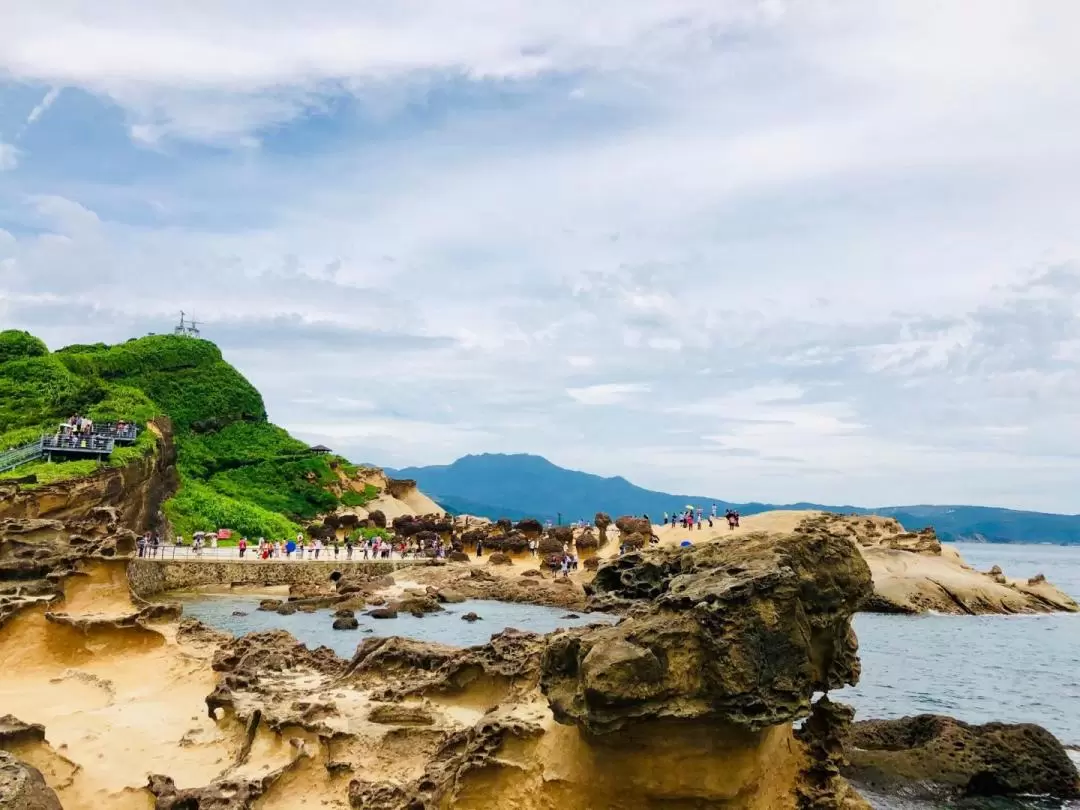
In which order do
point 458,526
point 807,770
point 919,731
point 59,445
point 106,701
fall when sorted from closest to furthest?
point 807,770 → point 106,701 → point 919,731 → point 59,445 → point 458,526

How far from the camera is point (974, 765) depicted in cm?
1240

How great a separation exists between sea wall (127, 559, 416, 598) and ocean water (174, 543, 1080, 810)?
1932 millimetres

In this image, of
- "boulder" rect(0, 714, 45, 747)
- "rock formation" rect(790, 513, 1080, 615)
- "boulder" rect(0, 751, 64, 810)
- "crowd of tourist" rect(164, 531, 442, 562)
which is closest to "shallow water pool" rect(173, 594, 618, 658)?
"crowd of tourist" rect(164, 531, 442, 562)

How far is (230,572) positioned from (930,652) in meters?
28.2

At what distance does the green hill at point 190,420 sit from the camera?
38969mm

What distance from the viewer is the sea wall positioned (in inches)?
1246

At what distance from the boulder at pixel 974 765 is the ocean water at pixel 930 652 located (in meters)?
0.31

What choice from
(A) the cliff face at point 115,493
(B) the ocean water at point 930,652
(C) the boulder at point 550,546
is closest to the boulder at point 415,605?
(B) the ocean water at point 930,652

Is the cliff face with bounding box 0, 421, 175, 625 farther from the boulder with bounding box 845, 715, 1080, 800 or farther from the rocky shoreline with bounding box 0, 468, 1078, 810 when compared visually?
the boulder with bounding box 845, 715, 1080, 800

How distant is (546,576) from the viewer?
3994 centimetres

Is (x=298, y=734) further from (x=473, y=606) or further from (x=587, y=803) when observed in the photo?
(x=473, y=606)

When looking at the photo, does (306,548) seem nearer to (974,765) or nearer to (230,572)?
(230,572)

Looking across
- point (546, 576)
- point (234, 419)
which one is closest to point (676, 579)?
point (546, 576)

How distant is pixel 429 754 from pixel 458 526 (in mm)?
44351
